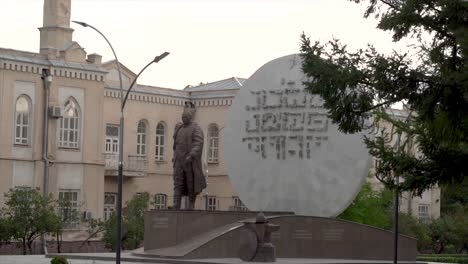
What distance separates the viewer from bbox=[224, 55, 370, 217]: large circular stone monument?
3291cm

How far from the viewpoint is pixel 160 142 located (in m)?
→ 59.0

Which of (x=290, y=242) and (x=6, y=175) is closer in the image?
(x=290, y=242)

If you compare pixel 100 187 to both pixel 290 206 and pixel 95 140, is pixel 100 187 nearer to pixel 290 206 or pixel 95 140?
pixel 95 140

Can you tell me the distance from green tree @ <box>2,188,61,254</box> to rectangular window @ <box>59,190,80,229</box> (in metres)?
2.45

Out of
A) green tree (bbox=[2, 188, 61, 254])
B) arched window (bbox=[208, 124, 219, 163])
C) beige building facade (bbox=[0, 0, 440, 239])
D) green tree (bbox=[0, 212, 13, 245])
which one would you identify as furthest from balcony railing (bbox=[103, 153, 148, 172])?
green tree (bbox=[0, 212, 13, 245])

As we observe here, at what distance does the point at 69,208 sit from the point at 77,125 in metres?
4.52

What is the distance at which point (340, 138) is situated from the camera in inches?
1293

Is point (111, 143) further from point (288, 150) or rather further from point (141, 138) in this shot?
point (288, 150)

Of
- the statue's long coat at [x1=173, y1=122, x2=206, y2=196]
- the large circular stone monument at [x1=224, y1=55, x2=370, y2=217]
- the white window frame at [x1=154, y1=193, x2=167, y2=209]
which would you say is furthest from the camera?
the white window frame at [x1=154, y1=193, x2=167, y2=209]

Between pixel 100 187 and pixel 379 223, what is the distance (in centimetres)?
1235

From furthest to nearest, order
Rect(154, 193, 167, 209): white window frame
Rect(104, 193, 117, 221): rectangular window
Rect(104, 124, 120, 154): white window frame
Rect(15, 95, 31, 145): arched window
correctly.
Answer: Rect(154, 193, 167, 209): white window frame
Rect(104, 124, 120, 154): white window frame
Rect(104, 193, 117, 221): rectangular window
Rect(15, 95, 31, 145): arched window

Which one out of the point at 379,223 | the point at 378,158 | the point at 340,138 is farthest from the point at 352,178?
the point at 379,223

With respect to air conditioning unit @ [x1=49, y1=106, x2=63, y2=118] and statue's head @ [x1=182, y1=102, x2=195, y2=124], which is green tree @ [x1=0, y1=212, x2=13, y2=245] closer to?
air conditioning unit @ [x1=49, y1=106, x2=63, y2=118]

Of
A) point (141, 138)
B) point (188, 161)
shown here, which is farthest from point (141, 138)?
point (188, 161)
